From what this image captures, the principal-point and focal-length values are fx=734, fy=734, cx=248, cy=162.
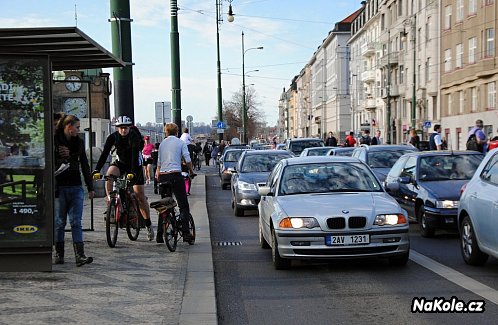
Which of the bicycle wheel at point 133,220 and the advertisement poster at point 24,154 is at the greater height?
the advertisement poster at point 24,154

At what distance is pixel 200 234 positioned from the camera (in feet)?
41.4

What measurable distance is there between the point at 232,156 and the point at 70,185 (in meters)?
21.4

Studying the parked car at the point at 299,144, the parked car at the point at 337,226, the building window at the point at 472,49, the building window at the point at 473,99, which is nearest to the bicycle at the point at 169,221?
the parked car at the point at 337,226

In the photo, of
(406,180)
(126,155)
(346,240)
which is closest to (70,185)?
(126,155)

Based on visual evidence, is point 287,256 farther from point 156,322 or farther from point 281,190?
point 156,322

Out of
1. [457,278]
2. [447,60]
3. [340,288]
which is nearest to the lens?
[340,288]

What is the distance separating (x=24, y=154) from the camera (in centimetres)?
816

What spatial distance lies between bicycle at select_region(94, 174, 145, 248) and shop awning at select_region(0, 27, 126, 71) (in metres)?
1.69

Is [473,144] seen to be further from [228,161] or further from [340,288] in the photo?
[340,288]

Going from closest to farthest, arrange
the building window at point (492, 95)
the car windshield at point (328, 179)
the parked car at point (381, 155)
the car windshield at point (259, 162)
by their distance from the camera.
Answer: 1. the car windshield at point (328, 179)
2. the parked car at point (381, 155)
3. the car windshield at point (259, 162)
4. the building window at point (492, 95)

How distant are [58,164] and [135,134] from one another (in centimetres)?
226

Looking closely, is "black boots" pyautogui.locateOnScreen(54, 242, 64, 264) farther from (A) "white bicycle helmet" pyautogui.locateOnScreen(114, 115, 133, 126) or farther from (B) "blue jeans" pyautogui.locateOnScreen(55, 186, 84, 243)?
(A) "white bicycle helmet" pyautogui.locateOnScreen(114, 115, 133, 126)

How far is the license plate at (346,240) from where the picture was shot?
885 centimetres

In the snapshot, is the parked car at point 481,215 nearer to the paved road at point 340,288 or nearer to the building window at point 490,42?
the paved road at point 340,288
